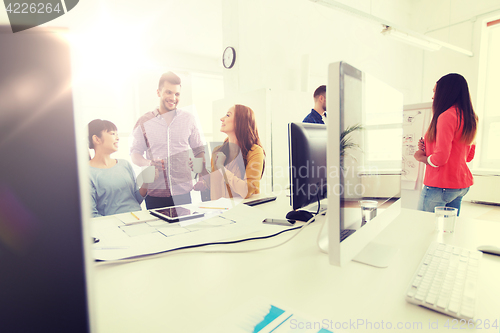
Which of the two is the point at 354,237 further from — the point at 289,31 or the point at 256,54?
the point at 289,31

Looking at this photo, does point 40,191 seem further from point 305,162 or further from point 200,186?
point 200,186

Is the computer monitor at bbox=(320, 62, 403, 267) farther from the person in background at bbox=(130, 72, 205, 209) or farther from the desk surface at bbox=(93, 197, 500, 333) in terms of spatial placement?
the person in background at bbox=(130, 72, 205, 209)

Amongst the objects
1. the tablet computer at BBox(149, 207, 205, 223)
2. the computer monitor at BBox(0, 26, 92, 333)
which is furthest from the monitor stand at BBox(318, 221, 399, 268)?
the computer monitor at BBox(0, 26, 92, 333)

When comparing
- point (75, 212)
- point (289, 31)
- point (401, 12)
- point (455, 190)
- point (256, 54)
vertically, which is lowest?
point (455, 190)

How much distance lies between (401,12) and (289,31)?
116 inches

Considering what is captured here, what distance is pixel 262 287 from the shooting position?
0.64m

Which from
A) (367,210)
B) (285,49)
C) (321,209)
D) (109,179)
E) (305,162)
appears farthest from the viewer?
(285,49)

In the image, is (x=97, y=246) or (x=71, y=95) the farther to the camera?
(x=97, y=246)

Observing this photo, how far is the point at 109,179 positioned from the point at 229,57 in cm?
204

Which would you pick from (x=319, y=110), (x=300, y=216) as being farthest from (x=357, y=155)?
(x=319, y=110)

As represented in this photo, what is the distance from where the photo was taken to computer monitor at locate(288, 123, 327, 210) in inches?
40.1

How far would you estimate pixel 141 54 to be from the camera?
18.2 ft

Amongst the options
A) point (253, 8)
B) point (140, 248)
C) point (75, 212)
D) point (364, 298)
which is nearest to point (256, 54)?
point (253, 8)

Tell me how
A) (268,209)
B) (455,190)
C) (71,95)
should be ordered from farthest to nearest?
1. (455,190)
2. (268,209)
3. (71,95)
